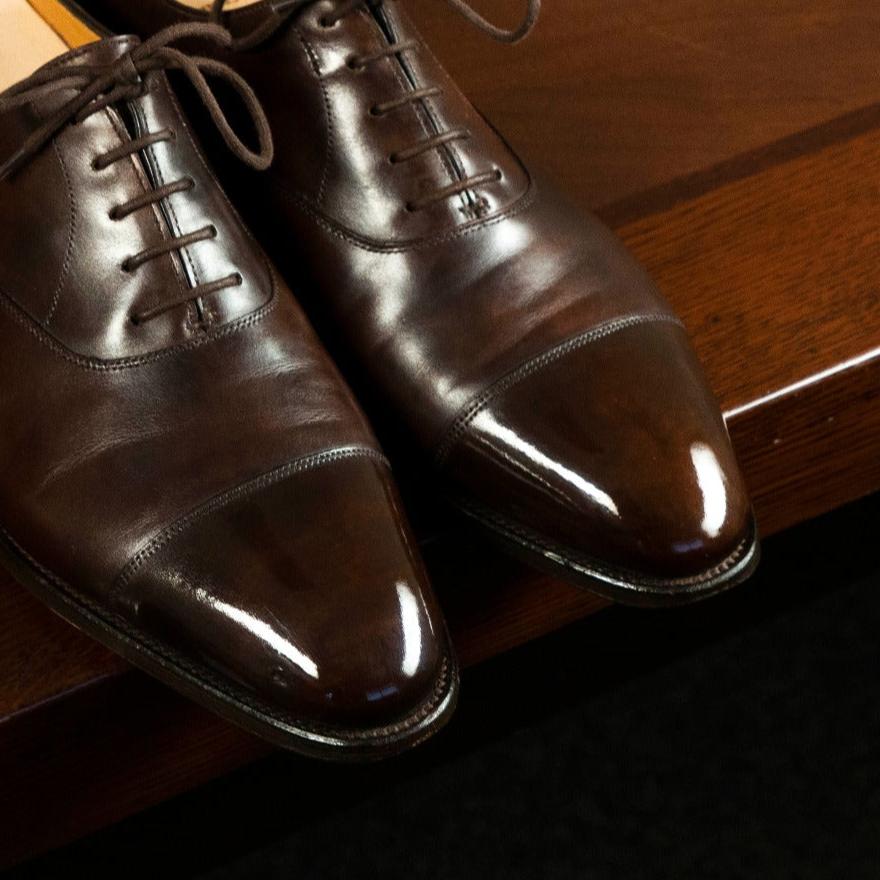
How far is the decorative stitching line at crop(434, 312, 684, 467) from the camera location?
55 cm

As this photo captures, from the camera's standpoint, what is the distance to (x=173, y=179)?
0.58 metres

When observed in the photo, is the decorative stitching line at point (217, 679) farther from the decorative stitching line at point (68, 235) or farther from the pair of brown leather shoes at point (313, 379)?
the decorative stitching line at point (68, 235)

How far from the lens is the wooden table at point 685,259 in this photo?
564 mm

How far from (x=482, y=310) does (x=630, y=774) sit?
448 millimetres

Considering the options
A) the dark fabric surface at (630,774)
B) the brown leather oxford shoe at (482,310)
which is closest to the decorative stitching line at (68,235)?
the brown leather oxford shoe at (482,310)

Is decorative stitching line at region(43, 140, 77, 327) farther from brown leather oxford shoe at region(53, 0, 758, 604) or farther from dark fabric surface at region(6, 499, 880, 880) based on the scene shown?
dark fabric surface at region(6, 499, 880, 880)

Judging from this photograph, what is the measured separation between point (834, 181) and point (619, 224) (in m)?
0.14

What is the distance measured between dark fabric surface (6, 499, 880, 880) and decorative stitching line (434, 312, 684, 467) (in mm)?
244

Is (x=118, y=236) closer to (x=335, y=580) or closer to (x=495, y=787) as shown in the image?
(x=335, y=580)

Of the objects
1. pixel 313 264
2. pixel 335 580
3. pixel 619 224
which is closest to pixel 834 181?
pixel 619 224

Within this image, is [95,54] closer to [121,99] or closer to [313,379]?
[121,99]

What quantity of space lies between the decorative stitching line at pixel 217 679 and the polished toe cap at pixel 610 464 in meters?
0.08

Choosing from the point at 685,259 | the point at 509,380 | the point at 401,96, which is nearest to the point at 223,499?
the point at 509,380

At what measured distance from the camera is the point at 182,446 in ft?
1.73
